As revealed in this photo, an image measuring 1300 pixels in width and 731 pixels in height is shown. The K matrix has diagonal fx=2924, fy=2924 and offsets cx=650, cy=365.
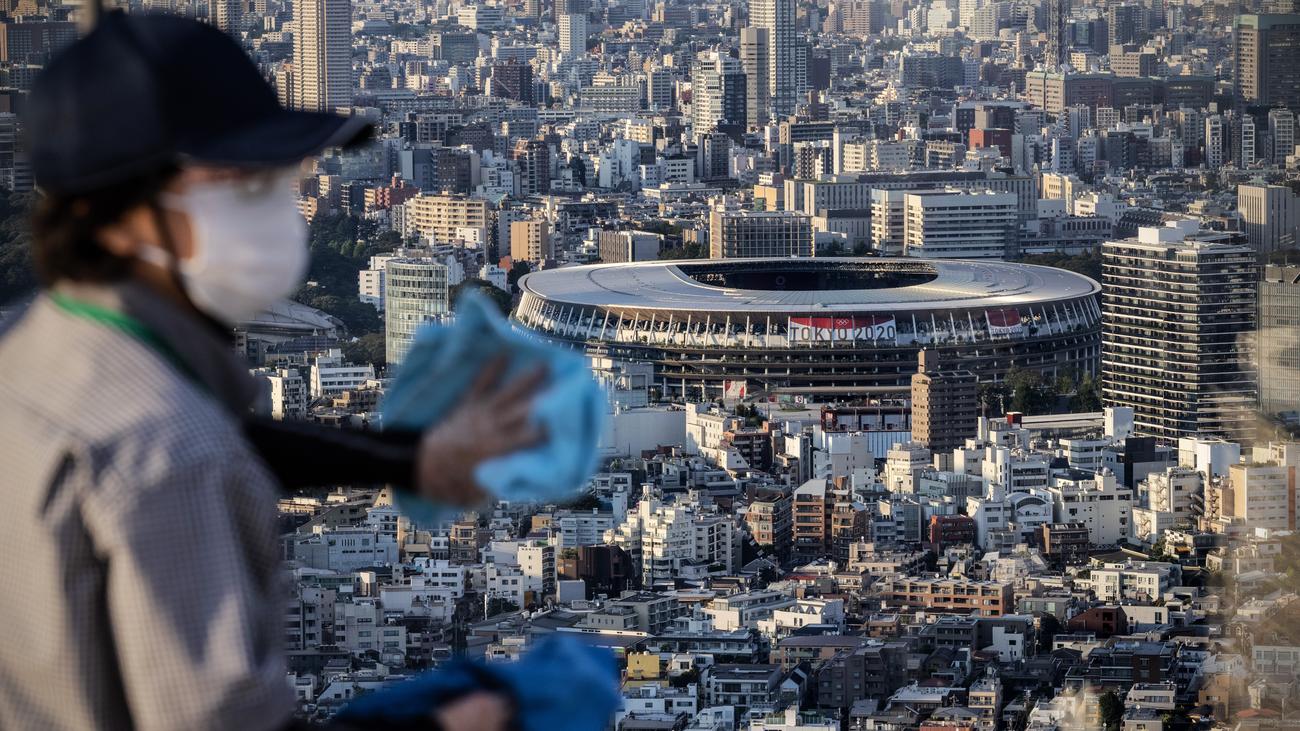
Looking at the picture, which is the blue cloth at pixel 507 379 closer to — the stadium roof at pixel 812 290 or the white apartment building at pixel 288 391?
the white apartment building at pixel 288 391

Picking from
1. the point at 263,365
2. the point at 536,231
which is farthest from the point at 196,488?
the point at 536,231

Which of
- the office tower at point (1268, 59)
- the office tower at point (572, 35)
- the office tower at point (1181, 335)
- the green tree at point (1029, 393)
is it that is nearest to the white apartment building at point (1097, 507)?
the office tower at point (1181, 335)

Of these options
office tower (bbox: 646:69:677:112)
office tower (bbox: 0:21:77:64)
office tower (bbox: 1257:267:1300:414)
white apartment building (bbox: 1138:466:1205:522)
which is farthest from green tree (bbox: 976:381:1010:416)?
office tower (bbox: 646:69:677:112)

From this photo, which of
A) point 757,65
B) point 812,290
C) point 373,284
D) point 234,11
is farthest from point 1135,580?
point 757,65

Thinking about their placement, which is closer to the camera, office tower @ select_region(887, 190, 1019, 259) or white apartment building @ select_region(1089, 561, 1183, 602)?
white apartment building @ select_region(1089, 561, 1183, 602)

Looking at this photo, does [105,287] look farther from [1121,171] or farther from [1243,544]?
[1121,171]

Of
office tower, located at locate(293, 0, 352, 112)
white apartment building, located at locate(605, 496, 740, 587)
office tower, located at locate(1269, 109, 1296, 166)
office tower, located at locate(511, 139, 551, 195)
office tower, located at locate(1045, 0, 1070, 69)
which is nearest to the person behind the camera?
white apartment building, located at locate(605, 496, 740, 587)

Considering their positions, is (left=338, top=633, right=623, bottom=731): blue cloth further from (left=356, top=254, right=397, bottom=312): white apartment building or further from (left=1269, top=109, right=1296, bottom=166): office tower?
(left=1269, top=109, right=1296, bottom=166): office tower
